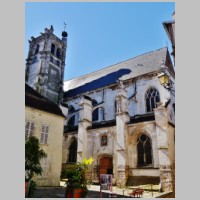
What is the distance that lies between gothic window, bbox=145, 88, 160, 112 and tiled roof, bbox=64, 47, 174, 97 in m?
2.19

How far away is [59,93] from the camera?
92.2ft

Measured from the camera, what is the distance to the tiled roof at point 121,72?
21938mm

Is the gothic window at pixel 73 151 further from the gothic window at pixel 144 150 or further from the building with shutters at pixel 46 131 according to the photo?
the gothic window at pixel 144 150

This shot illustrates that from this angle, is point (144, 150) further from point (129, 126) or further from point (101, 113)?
point (101, 113)

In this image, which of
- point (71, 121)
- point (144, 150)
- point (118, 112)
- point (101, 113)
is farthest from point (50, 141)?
point (71, 121)

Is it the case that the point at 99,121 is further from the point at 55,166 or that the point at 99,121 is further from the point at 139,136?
the point at 55,166

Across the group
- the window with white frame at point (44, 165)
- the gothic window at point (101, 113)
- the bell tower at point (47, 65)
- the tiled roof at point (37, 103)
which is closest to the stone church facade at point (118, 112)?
the bell tower at point (47, 65)

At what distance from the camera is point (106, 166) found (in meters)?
17.0

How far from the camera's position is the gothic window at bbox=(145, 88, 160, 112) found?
19.5 m

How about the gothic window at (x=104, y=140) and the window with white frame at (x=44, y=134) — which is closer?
the window with white frame at (x=44, y=134)

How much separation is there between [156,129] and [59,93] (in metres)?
16.7

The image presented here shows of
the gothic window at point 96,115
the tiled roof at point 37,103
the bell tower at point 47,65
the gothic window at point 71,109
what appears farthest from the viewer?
the bell tower at point 47,65

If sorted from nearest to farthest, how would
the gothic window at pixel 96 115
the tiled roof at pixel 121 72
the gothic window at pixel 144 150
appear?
the gothic window at pixel 144 150, the tiled roof at pixel 121 72, the gothic window at pixel 96 115

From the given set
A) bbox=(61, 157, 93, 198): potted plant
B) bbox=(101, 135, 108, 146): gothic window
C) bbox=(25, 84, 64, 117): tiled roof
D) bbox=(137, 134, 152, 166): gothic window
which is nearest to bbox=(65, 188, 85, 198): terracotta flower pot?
bbox=(61, 157, 93, 198): potted plant
